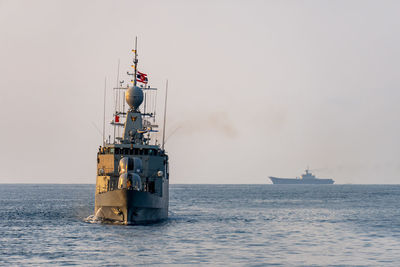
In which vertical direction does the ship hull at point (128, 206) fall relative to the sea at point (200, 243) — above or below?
above

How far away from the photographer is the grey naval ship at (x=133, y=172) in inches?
1839

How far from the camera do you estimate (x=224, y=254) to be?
1358 inches

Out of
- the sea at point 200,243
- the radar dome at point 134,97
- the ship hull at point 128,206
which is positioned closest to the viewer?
the sea at point 200,243

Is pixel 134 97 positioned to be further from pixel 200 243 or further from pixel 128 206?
pixel 200 243

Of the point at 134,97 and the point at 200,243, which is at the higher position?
the point at 134,97

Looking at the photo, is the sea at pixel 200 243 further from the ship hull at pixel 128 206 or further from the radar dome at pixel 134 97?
the radar dome at pixel 134 97

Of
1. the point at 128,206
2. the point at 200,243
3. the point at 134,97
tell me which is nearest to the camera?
the point at 200,243

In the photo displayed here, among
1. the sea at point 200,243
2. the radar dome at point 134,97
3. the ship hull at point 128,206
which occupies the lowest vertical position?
the sea at point 200,243

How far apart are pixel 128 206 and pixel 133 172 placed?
9.95 ft

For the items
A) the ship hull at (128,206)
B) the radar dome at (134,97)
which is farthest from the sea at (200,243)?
the radar dome at (134,97)

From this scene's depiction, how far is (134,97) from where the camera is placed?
5791cm

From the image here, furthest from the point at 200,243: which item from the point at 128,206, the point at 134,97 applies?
the point at 134,97

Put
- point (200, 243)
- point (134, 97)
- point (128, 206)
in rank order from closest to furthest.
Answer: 1. point (200, 243)
2. point (128, 206)
3. point (134, 97)

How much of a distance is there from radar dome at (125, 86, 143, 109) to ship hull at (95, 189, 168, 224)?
12.0 metres
